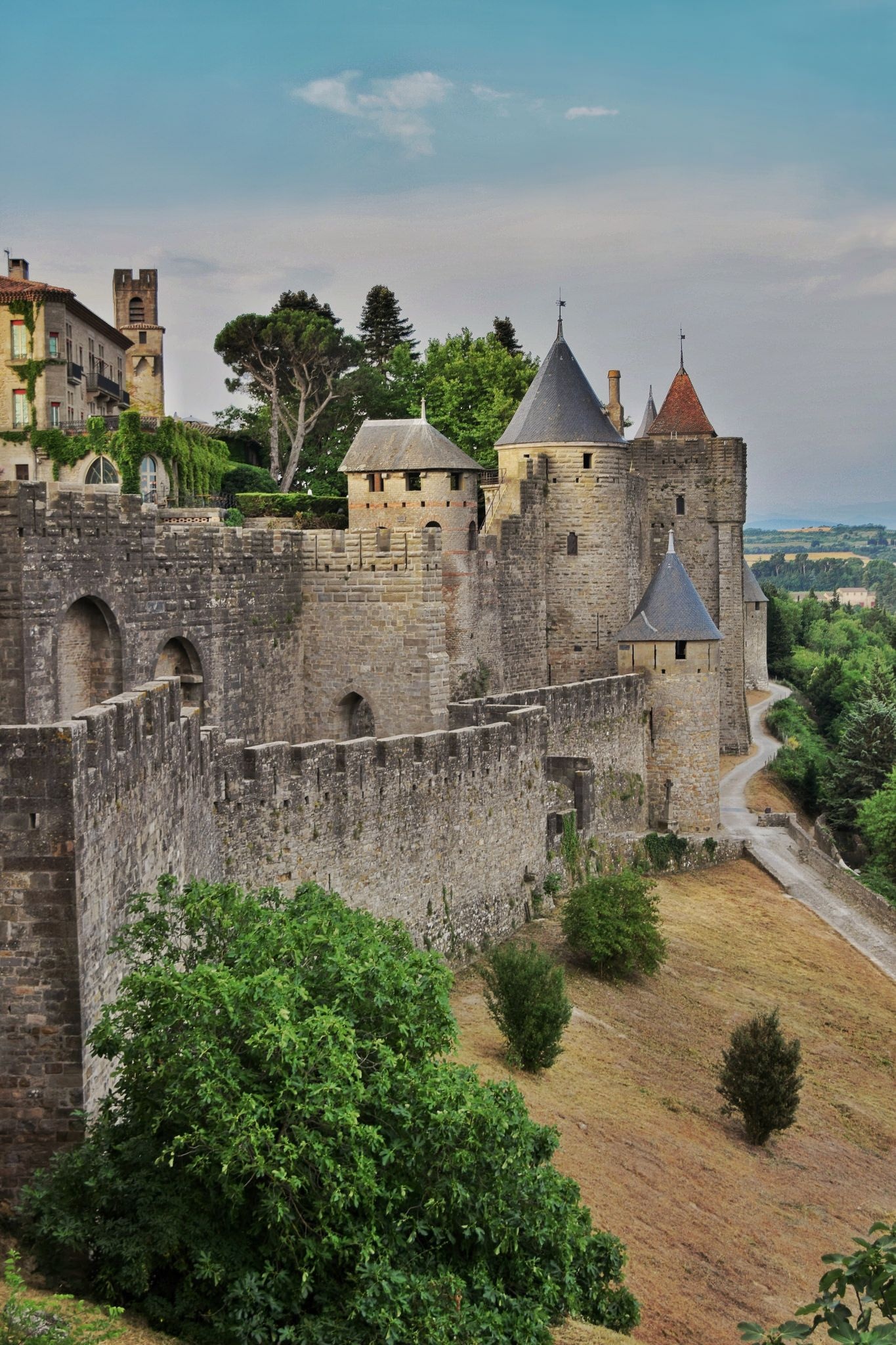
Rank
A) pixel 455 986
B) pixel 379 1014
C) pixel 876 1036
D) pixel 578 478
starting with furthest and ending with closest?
pixel 578 478 < pixel 876 1036 < pixel 455 986 < pixel 379 1014

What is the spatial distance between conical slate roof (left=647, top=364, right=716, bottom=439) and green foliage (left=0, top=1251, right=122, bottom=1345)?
4499cm

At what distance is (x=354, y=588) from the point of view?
95.5ft

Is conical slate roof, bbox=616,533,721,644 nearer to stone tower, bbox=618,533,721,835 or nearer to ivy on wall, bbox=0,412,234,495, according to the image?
stone tower, bbox=618,533,721,835

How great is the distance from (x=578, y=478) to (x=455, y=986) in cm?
1944

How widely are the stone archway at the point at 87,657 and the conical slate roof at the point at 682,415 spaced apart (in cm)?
3332

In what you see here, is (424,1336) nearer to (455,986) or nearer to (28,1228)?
(28,1228)

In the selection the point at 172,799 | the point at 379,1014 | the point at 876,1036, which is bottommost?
the point at 876,1036

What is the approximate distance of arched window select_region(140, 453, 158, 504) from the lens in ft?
144

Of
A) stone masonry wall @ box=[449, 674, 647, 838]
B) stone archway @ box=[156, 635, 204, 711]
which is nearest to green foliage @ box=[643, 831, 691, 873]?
stone masonry wall @ box=[449, 674, 647, 838]

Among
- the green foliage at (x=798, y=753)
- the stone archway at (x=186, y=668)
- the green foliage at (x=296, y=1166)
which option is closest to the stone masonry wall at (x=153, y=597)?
the stone archway at (x=186, y=668)

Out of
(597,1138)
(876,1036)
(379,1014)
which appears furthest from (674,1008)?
(379,1014)

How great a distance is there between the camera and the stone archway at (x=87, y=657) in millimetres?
22094

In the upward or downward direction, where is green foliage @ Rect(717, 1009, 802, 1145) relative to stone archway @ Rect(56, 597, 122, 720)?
downward

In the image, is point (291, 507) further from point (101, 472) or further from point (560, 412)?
point (560, 412)
